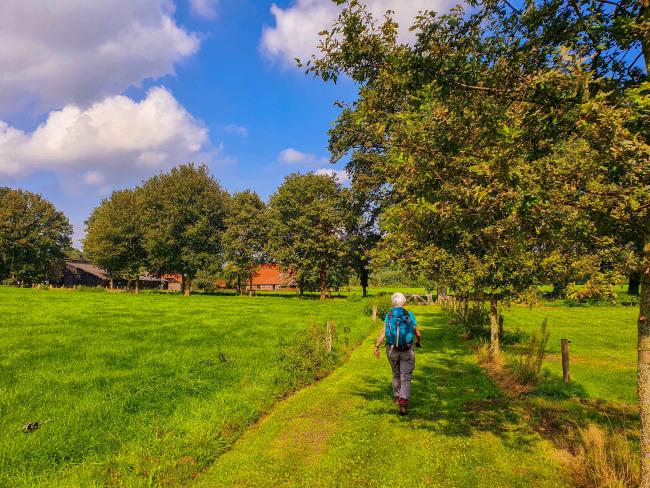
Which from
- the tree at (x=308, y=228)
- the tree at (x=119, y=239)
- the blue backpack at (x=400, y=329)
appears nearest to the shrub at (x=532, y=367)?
the blue backpack at (x=400, y=329)

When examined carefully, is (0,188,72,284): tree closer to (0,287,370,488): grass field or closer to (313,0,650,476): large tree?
(0,287,370,488): grass field

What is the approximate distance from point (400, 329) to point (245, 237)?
189ft

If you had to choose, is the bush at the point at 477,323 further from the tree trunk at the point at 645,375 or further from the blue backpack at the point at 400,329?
the tree trunk at the point at 645,375

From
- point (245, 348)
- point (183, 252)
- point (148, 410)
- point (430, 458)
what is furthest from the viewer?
point (183, 252)

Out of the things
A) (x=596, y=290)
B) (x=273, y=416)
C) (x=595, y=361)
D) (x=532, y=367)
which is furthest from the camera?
(x=595, y=361)

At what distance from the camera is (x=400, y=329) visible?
9.08 m

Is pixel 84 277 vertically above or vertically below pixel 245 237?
below

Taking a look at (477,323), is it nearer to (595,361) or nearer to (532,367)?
(595,361)

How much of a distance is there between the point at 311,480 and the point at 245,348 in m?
10.4

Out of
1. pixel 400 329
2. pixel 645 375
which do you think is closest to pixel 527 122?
pixel 645 375

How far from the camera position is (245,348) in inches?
629

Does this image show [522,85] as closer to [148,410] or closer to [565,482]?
[565,482]

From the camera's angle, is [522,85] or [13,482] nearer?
[522,85]

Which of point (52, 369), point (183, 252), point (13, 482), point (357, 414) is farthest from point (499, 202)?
point (183, 252)
